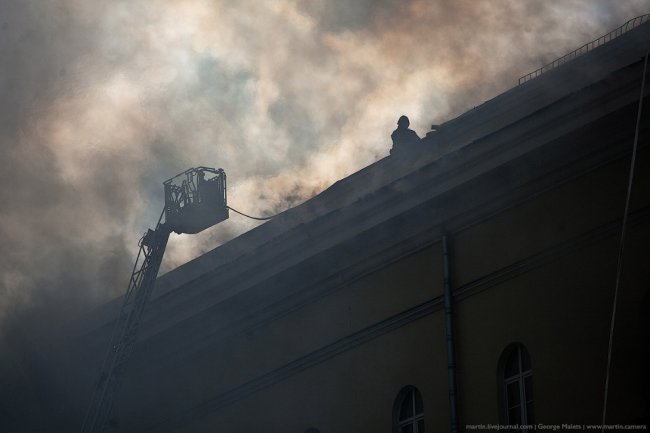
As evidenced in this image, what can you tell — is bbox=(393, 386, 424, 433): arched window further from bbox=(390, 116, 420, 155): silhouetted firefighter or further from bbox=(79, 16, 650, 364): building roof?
bbox=(390, 116, 420, 155): silhouetted firefighter

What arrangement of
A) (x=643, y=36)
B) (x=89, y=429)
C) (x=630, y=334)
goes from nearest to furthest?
(x=630, y=334) → (x=643, y=36) → (x=89, y=429)

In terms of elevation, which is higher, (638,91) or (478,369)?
(638,91)

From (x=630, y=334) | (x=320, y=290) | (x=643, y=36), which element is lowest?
(x=630, y=334)

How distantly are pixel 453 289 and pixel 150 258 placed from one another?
8333mm

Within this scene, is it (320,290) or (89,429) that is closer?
(320,290)

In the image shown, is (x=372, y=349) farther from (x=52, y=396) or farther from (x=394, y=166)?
(x=52, y=396)

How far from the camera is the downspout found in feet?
75.9

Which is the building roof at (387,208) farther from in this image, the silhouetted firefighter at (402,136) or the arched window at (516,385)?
the arched window at (516,385)

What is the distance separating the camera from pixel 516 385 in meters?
22.8

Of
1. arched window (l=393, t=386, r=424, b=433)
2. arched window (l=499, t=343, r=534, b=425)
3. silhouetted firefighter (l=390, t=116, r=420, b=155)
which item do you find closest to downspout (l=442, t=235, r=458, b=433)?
arched window (l=499, t=343, r=534, b=425)

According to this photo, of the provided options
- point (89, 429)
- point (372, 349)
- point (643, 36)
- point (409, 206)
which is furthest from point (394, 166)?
point (89, 429)

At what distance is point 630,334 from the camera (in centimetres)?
2138

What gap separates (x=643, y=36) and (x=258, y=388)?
26.4 ft

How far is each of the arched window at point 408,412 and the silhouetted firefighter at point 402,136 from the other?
3681 millimetres
